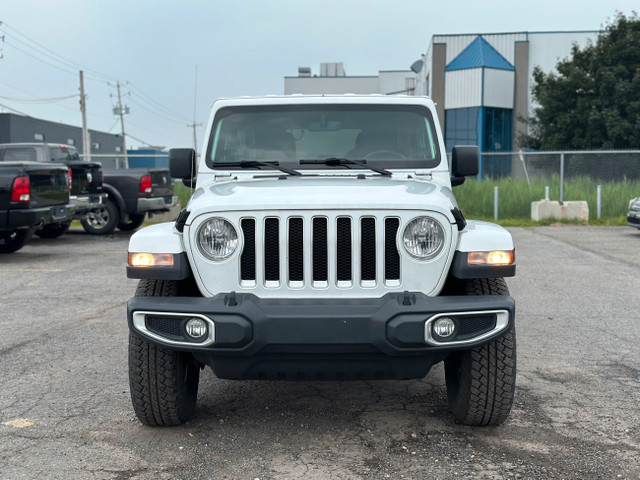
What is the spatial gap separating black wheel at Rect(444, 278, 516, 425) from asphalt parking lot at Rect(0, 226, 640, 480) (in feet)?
0.60

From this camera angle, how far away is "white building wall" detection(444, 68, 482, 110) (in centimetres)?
3650

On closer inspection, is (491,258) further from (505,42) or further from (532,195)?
(505,42)

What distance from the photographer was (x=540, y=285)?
30.7 ft

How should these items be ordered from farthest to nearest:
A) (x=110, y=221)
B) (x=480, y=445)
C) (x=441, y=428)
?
(x=110, y=221), (x=441, y=428), (x=480, y=445)

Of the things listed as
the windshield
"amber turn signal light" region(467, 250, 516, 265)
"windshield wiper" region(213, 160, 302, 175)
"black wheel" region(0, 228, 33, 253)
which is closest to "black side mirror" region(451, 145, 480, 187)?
the windshield

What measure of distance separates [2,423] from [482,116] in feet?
112

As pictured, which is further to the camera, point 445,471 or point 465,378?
point 465,378

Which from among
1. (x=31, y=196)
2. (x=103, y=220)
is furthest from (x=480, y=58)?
(x=31, y=196)

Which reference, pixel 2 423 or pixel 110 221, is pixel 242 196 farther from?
pixel 110 221

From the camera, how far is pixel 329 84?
62094 mm

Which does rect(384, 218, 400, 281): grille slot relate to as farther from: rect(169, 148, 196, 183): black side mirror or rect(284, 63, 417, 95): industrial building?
rect(284, 63, 417, 95): industrial building

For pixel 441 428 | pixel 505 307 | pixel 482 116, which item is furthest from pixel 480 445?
pixel 482 116

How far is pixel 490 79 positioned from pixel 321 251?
1366 inches

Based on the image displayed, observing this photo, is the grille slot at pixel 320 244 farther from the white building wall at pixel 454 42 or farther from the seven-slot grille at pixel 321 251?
the white building wall at pixel 454 42
